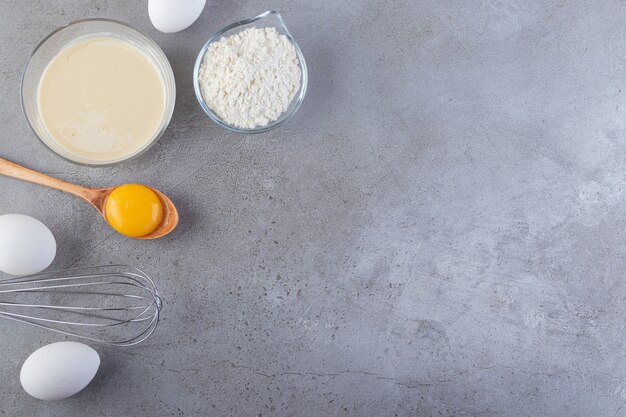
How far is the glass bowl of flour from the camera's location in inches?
56.6

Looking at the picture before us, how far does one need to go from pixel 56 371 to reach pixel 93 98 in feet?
2.11

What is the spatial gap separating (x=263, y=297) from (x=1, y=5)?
0.99 meters

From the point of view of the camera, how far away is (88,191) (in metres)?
1.46

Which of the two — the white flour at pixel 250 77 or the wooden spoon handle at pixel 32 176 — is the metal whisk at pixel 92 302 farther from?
the white flour at pixel 250 77

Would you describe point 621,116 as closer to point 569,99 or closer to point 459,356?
point 569,99

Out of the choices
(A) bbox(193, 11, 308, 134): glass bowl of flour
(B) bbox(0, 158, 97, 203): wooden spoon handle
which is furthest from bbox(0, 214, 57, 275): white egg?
(A) bbox(193, 11, 308, 134): glass bowl of flour

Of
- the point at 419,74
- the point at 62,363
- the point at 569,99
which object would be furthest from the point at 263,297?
the point at 569,99

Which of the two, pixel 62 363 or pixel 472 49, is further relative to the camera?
pixel 472 49

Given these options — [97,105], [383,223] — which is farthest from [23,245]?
[383,223]

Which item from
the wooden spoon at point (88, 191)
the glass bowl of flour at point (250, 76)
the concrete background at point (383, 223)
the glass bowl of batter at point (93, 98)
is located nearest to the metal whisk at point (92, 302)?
the concrete background at point (383, 223)

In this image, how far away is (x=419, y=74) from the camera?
1582mm

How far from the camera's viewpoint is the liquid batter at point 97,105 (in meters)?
1.46

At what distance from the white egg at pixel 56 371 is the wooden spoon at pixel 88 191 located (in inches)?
12.2

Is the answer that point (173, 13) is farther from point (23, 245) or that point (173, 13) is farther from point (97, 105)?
point (23, 245)
